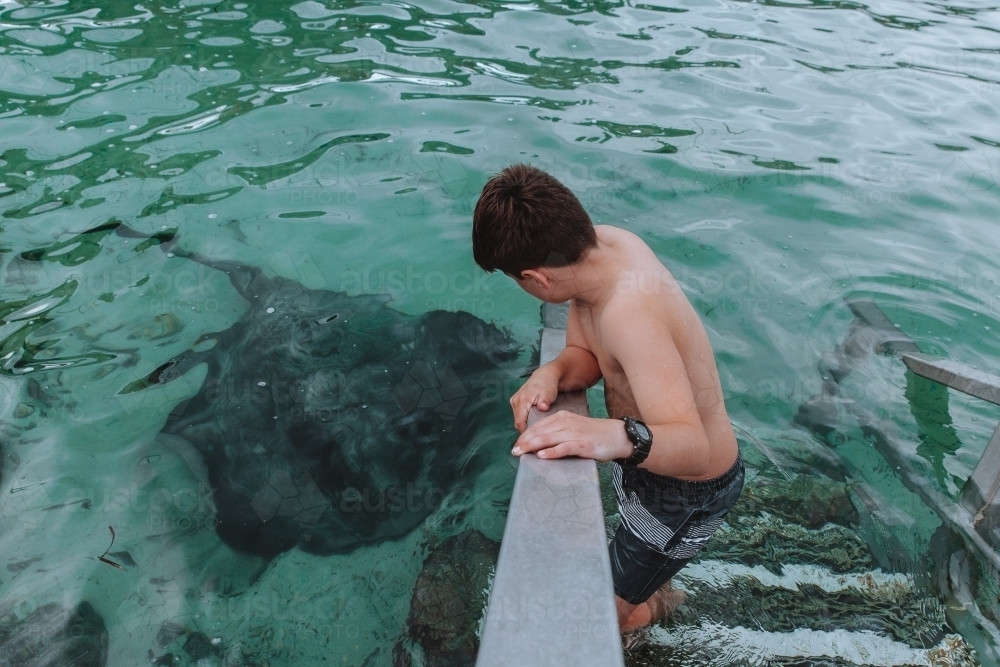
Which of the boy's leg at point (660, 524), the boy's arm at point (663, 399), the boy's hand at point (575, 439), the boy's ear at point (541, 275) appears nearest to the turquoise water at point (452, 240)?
the boy's leg at point (660, 524)

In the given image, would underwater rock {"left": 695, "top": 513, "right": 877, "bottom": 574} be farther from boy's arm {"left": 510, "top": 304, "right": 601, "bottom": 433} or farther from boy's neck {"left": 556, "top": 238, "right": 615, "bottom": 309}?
boy's neck {"left": 556, "top": 238, "right": 615, "bottom": 309}

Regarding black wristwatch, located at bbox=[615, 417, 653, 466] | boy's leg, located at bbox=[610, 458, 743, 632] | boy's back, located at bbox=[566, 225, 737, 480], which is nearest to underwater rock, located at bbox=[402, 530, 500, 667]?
boy's leg, located at bbox=[610, 458, 743, 632]

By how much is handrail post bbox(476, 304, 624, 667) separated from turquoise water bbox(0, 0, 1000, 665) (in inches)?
47.8

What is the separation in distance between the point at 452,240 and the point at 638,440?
296 centimetres

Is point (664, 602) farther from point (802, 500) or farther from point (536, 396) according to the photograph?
point (536, 396)

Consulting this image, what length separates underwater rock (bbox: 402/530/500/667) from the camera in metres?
2.60

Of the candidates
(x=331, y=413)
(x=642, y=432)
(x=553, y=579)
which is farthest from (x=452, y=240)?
(x=553, y=579)

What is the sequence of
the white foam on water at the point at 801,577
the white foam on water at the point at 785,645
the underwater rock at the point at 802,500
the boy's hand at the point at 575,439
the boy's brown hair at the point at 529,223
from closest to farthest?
the boy's hand at the point at 575,439
the boy's brown hair at the point at 529,223
the white foam on water at the point at 785,645
the white foam on water at the point at 801,577
the underwater rock at the point at 802,500

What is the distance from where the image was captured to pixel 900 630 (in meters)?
2.69

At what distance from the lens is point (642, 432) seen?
2.03 m

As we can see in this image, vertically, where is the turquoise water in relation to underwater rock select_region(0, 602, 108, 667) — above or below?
above

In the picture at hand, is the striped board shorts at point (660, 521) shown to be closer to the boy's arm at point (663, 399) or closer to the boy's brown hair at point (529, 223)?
the boy's arm at point (663, 399)

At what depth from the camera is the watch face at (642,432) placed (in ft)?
6.63

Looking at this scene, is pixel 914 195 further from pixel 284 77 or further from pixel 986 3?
pixel 986 3
